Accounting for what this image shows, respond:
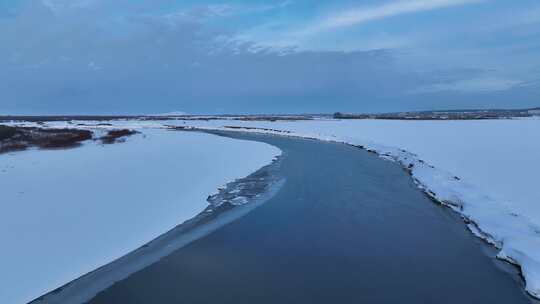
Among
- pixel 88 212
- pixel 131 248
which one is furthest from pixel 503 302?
pixel 88 212

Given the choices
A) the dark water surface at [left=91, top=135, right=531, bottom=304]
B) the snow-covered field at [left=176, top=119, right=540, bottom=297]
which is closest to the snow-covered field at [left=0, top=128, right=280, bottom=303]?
the dark water surface at [left=91, top=135, right=531, bottom=304]

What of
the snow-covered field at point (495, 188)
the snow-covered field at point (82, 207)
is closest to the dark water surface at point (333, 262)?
the snow-covered field at point (495, 188)

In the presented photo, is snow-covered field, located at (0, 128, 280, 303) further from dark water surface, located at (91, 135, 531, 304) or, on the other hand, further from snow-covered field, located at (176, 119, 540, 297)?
snow-covered field, located at (176, 119, 540, 297)

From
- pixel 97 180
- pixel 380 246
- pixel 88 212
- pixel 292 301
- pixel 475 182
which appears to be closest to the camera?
pixel 292 301

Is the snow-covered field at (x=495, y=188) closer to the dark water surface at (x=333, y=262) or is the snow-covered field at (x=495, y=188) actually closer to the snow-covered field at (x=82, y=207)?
the dark water surface at (x=333, y=262)

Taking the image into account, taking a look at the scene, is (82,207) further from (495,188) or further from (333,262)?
(495,188)

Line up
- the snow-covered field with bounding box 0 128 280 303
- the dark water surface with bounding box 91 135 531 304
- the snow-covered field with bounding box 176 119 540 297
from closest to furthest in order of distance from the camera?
1. the dark water surface with bounding box 91 135 531 304
2. the snow-covered field with bounding box 0 128 280 303
3. the snow-covered field with bounding box 176 119 540 297

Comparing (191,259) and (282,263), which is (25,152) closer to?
(191,259)
